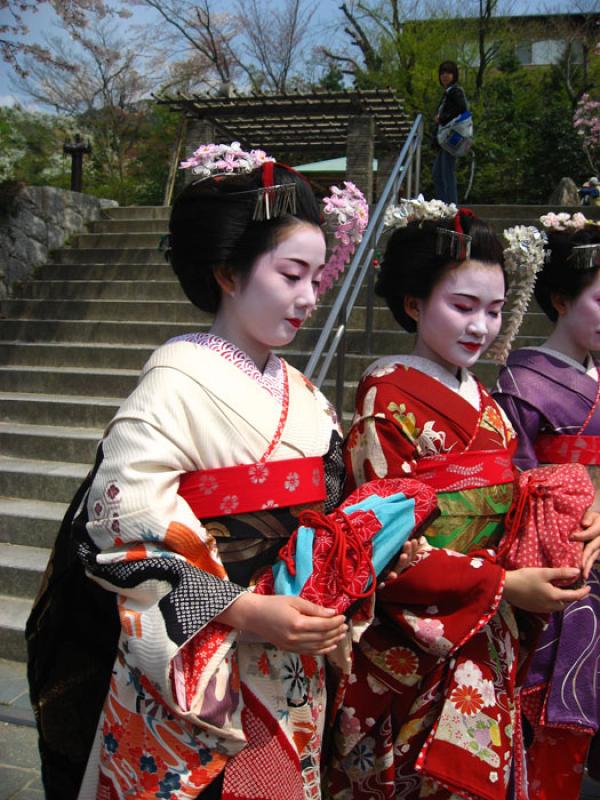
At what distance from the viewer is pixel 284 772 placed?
1542 mm

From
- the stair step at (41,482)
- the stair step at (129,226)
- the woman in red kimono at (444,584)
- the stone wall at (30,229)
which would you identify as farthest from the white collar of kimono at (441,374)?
the stair step at (129,226)

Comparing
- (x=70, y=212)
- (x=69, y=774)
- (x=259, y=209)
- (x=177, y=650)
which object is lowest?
(x=69, y=774)

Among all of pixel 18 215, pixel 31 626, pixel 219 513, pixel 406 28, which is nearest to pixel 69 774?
pixel 31 626

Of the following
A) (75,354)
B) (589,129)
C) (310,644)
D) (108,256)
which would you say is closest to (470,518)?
(310,644)

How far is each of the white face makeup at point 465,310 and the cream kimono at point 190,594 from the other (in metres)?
0.53

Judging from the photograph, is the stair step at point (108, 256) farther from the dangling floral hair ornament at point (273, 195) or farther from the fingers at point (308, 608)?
the fingers at point (308, 608)

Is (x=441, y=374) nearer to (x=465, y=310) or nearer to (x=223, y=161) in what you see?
(x=465, y=310)

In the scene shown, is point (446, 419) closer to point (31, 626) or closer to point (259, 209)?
point (259, 209)

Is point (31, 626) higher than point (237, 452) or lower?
lower

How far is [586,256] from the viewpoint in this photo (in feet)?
7.55

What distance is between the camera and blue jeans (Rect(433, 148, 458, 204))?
24.6 ft

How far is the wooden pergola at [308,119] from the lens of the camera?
9.35m

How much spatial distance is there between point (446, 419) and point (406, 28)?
1735 centimetres

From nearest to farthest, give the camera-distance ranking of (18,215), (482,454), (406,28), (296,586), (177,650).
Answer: (177,650) < (296,586) < (482,454) < (18,215) < (406,28)
